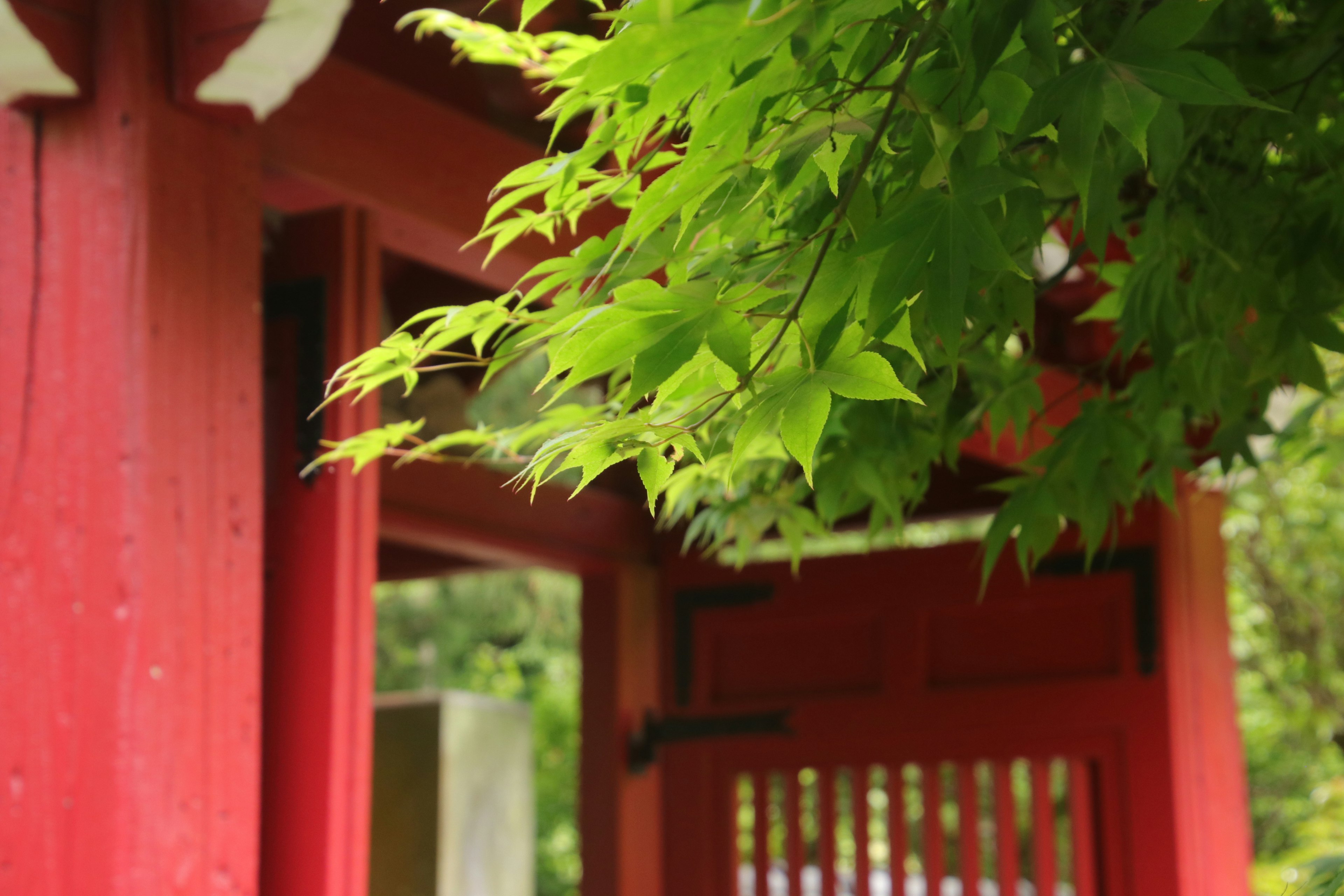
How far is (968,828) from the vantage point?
3.22m

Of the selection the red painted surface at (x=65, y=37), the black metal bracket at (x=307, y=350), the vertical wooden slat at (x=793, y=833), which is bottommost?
the vertical wooden slat at (x=793, y=833)

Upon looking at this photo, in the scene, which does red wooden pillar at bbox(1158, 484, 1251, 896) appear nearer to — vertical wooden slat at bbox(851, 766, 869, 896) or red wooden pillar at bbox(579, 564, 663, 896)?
vertical wooden slat at bbox(851, 766, 869, 896)

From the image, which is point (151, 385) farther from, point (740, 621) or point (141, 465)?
point (740, 621)

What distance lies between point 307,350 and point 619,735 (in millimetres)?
1932

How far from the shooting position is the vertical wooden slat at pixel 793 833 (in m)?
3.41

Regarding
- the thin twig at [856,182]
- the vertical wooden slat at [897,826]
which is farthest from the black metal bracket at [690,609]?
the thin twig at [856,182]

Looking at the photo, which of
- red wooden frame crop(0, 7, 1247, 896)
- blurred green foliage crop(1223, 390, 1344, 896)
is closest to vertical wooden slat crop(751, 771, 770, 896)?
red wooden frame crop(0, 7, 1247, 896)

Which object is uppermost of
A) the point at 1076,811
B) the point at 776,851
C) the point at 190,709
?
the point at 190,709

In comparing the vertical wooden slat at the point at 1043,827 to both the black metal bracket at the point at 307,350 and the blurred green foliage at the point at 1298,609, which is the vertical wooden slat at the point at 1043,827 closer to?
the black metal bracket at the point at 307,350

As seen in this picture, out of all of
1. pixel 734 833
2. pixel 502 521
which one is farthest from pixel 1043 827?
pixel 502 521

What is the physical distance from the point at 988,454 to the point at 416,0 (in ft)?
4.45

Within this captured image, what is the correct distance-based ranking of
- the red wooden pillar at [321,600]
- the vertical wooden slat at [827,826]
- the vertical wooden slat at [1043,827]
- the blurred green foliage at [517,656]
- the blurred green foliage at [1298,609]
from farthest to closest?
the blurred green foliage at [517,656], the blurred green foliage at [1298,609], the vertical wooden slat at [827,826], the vertical wooden slat at [1043,827], the red wooden pillar at [321,600]

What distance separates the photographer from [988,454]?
2.63 metres

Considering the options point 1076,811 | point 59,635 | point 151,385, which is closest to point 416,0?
point 151,385
